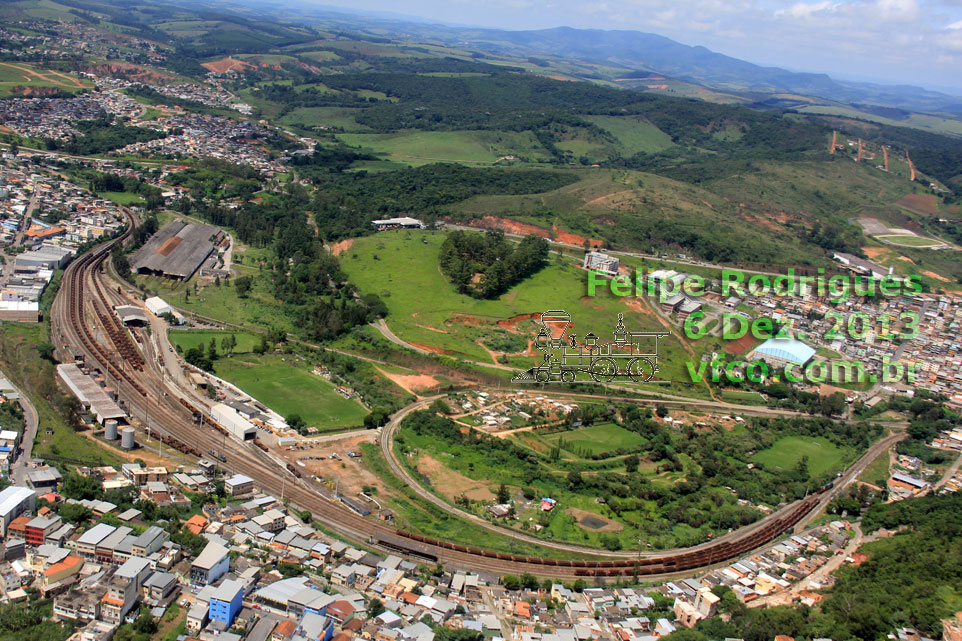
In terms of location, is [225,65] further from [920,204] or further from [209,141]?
[920,204]

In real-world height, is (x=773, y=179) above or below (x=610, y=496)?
above

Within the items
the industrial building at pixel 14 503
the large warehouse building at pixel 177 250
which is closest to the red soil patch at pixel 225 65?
the large warehouse building at pixel 177 250

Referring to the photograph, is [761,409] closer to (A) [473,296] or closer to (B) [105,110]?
(A) [473,296]

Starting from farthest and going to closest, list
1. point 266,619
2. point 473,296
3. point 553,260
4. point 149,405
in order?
point 553,260 < point 473,296 < point 149,405 < point 266,619

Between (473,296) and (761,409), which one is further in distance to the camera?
(473,296)

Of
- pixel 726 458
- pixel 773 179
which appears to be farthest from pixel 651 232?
pixel 726 458

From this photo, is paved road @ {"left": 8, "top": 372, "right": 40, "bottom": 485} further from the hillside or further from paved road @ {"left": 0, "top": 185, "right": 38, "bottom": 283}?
the hillside

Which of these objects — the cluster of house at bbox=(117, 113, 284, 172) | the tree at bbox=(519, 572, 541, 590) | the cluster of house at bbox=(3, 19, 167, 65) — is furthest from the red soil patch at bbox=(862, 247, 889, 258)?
the cluster of house at bbox=(3, 19, 167, 65)

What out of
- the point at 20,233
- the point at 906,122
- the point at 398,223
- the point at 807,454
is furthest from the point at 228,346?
the point at 906,122
